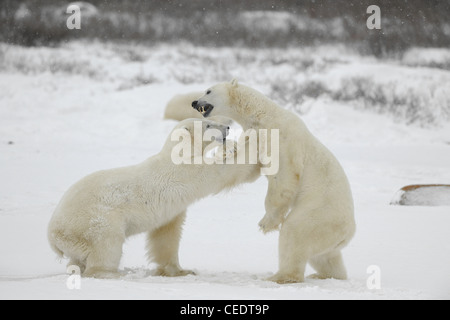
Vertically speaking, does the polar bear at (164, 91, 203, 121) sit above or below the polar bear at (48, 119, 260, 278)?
above

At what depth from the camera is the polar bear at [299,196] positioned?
139 inches

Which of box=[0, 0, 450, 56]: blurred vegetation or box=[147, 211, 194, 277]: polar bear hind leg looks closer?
box=[147, 211, 194, 277]: polar bear hind leg

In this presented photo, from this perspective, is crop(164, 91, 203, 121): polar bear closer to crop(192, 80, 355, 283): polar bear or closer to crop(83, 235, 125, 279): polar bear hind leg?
crop(192, 80, 355, 283): polar bear

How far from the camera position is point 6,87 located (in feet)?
42.1

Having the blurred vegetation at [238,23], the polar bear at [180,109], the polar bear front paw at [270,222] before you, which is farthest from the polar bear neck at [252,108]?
the blurred vegetation at [238,23]

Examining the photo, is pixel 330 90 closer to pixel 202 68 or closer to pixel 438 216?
pixel 202 68

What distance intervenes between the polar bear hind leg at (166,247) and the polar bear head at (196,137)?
40 centimetres

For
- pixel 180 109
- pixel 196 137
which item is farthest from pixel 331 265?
pixel 180 109

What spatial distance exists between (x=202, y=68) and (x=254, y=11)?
4.70 metres

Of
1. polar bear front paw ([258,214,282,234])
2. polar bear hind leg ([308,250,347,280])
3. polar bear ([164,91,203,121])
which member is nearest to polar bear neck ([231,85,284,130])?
polar bear front paw ([258,214,282,234])

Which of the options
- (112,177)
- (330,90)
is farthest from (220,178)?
(330,90)

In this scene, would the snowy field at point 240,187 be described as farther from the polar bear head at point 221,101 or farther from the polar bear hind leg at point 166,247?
the polar bear head at point 221,101

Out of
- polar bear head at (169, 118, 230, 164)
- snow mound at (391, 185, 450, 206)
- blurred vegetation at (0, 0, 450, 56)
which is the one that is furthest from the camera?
blurred vegetation at (0, 0, 450, 56)

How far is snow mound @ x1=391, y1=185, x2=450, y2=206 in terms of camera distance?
6.12 meters
